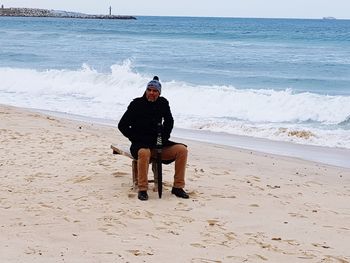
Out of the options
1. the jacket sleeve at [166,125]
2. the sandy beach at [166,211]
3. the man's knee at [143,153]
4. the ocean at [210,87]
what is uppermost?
the jacket sleeve at [166,125]

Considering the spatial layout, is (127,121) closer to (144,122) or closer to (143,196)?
(144,122)

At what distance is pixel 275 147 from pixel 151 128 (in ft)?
18.7

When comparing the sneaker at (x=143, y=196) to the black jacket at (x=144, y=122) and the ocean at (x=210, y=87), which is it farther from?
the ocean at (x=210, y=87)

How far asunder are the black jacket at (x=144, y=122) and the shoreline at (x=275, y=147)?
444 centimetres

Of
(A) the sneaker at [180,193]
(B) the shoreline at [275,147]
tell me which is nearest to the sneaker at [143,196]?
(A) the sneaker at [180,193]

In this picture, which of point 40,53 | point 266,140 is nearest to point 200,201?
point 266,140

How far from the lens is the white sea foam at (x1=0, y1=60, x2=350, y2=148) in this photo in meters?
14.6

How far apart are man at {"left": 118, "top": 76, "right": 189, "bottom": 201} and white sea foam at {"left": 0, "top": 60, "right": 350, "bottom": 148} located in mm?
6354

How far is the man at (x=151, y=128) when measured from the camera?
22.6 feet

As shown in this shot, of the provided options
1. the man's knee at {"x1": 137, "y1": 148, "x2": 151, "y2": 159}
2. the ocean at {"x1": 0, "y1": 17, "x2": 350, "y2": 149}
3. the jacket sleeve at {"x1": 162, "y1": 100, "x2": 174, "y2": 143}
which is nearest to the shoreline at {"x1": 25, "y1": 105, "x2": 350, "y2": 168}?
the ocean at {"x1": 0, "y1": 17, "x2": 350, "y2": 149}

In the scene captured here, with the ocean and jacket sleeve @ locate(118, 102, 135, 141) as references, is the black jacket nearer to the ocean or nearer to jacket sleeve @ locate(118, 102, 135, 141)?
jacket sleeve @ locate(118, 102, 135, 141)

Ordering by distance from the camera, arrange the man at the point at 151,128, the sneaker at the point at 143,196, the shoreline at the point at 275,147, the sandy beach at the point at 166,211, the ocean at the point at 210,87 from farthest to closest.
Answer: the ocean at the point at 210,87
the shoreline at the point at 275,147
the man at the point at 151,128
the sneaker at the point at 143,196
the sandy beach at the point at 166,211

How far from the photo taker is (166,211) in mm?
6340

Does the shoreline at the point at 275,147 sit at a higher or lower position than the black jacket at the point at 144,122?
lower
